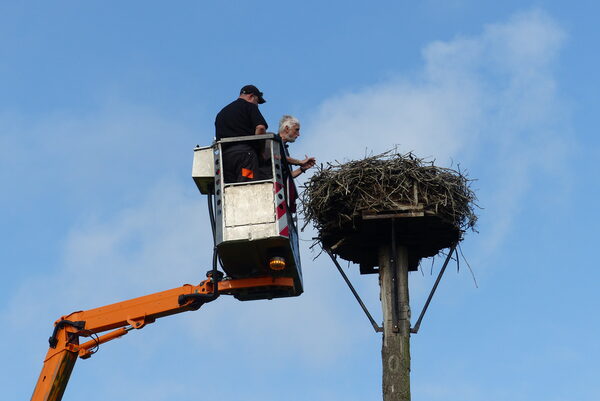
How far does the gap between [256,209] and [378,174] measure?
245 centimetres

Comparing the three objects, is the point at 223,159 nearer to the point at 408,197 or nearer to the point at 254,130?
the point at 254,130

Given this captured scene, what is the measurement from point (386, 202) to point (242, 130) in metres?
1.95

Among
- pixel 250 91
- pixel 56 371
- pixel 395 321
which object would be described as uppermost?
pixel 250 91

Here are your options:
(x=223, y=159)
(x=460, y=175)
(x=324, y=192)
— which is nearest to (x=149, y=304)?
(x=223, y=159)

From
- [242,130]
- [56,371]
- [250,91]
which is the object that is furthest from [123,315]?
[250,91]

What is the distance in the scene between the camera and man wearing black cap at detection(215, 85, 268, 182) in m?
11.6

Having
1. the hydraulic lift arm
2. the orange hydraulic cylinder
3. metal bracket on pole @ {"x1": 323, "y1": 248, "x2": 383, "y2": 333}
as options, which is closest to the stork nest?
metal bracket on pole @ {"x1": 323, "y1": 248, "x2": 383, "y2": 333}

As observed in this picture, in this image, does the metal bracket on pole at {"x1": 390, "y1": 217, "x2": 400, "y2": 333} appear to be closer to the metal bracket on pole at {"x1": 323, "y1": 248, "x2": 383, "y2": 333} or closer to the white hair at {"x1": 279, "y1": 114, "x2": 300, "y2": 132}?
the metal bracket on pole at {"x1": 323, "y1": 248, "x2": 383, "y2": 333}

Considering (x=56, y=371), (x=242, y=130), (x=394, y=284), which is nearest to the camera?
(x=56, y=371)

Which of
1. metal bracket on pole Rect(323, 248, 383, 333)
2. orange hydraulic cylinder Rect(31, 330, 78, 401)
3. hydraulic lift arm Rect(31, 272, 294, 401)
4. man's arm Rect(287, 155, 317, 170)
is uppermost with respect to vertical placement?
man's arm Rect(287, 155, 317, 170)

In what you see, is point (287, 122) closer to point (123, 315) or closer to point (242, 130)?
point (242, 130)

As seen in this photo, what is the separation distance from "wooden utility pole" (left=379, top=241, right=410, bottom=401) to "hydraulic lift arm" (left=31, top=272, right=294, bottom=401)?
4.55 ft

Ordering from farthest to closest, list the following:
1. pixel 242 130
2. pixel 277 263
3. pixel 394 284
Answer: pixel 394 284 < pixel 242 130 < pixel 277 263

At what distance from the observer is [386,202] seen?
12.8 meters
